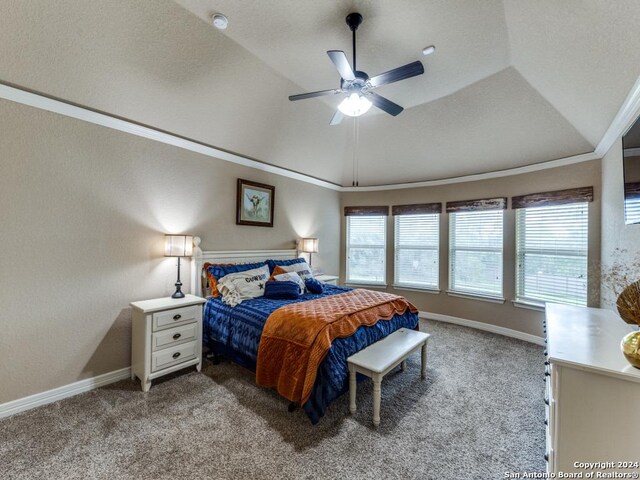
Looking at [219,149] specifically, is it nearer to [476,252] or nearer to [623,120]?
[623,120]

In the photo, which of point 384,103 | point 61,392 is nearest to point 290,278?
point 384,103

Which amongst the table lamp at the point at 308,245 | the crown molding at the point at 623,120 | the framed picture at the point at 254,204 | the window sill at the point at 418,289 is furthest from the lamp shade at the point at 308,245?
the crown molding at the point at 623,120

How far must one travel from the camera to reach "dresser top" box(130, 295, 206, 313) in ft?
8.41

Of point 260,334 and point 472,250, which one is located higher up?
point 472,250

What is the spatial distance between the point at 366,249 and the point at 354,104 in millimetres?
3531

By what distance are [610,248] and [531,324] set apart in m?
1.46

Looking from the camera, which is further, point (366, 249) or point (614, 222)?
point (366, 249)

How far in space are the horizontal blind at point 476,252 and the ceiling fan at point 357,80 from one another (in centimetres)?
280

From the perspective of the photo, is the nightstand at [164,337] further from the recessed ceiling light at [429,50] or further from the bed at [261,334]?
the recessed ceiling light at [429,50]

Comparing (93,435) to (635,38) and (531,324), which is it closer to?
(635,38)

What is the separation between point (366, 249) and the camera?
562 centimetres

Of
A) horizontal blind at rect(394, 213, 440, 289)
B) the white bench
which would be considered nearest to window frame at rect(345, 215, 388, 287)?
horizontal blind at rect(394, 213, 440, 289)

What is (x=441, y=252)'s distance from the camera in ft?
15.9

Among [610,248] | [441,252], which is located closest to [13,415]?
[441,252]
